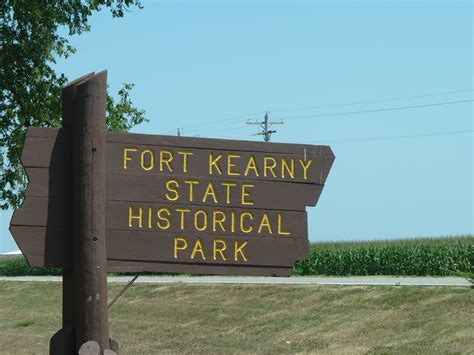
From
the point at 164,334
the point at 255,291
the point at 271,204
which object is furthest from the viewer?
the point at 255,291

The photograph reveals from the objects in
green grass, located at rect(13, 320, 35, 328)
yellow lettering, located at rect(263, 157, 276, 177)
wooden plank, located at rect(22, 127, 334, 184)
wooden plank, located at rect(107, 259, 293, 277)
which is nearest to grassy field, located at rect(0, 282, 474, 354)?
green grass, located at rect(13, 320, 35, 328)

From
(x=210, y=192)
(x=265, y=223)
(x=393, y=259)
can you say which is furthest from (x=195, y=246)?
(x=393, y=259)

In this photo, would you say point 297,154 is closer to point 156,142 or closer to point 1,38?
point 156,142

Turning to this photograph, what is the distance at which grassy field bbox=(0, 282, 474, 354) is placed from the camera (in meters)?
20.3

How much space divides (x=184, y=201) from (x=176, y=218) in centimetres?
13

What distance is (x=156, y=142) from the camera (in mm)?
6848

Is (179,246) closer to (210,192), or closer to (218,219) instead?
(218,219)

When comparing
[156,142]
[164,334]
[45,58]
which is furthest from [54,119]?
[156,142]

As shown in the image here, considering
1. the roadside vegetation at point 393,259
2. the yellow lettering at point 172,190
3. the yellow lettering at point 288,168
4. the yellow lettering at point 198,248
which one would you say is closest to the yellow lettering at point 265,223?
the yellow lettering at point 288,168

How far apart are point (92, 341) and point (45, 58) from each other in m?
16.5

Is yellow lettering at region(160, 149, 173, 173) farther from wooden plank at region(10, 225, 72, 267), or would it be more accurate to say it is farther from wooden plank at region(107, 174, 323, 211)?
wooden plank at region(10, 225, 72, 267)

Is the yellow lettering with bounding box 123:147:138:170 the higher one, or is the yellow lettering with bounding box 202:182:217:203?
the yellow lettering with bounding box 123:147:138:170

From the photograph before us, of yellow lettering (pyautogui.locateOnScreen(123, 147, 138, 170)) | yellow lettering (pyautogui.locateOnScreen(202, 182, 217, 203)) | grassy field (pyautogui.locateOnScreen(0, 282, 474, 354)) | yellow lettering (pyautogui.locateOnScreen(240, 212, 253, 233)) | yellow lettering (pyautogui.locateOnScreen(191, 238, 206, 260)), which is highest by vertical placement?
yellow lettering (pyautogui.locateOnScreen(123, 147, 138, 170))

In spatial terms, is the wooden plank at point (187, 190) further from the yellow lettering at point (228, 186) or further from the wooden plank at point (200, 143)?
the wooden plank at point (200, 143)
